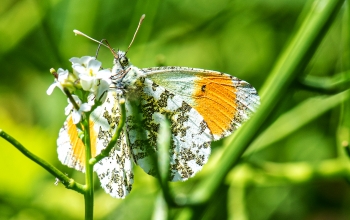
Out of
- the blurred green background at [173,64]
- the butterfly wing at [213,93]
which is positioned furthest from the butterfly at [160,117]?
the blurred green background at [173,64]

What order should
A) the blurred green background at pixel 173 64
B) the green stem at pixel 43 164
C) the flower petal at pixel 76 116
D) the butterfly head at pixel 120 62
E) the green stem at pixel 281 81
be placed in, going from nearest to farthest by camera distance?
the green stem at pixel 43 164
the flower petal at pixel 76 116
the green stem at pixel 281 81
the butterfly head at pixel 120 62
the blurred green background at pixel 173 64

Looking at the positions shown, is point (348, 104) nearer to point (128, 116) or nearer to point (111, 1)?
point (128, 116)

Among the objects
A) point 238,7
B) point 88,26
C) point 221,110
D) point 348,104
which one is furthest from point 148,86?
point 238,7

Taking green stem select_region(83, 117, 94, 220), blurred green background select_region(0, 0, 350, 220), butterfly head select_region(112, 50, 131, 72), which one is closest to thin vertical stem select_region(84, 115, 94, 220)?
green stem select_region(83, 117, 94, 220)

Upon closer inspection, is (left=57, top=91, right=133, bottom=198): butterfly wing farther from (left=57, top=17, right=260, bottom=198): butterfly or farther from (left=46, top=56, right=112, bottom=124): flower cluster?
(left=46, top=56, right=112, bottom=124): flower cluster

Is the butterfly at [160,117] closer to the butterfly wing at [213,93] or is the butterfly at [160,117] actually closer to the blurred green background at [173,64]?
the butterfly wing at [213,93]

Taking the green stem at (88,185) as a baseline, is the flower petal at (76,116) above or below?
above

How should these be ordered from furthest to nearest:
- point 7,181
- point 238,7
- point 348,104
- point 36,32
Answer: point 36,32
point 238,7
point 7,181
point 348,104
